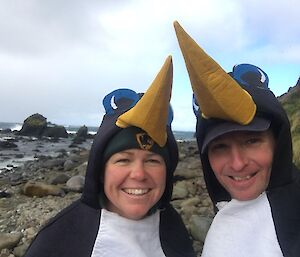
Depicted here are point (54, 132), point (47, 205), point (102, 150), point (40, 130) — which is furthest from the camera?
point (40, 130)

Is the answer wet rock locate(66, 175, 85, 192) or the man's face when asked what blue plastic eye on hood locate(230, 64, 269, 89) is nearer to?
the man's face

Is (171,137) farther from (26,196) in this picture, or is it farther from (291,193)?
(26,196)

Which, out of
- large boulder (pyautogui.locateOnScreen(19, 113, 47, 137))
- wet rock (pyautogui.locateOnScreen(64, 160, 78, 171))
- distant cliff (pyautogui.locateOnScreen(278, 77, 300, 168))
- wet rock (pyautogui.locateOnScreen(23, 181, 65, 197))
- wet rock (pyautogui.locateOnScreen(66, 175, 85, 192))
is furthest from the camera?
large boulder (pyautogui.locateOnScreen(19, 113, 47, 137))

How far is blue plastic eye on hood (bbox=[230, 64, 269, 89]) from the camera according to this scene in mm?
2686

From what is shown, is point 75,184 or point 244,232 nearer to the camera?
point 244,232

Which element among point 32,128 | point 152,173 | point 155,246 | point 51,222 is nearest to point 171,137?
point 152,173

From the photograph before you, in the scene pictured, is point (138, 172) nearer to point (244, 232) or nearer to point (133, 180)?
point (133, 180)

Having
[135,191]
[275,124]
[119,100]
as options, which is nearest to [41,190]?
[119,100]

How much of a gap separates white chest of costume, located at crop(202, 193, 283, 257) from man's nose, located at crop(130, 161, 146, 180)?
0.65 meters

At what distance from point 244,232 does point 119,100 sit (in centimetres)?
124

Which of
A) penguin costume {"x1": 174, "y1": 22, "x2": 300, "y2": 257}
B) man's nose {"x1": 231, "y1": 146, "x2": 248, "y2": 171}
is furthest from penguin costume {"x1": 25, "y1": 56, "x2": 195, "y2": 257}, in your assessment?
man's nose {"x1": 231, "y1": 146, "x2": 248, "y2": 171}

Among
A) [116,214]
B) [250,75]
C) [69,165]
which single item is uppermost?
[250,75]

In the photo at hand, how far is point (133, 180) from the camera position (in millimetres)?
2547

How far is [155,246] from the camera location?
2746 mm
